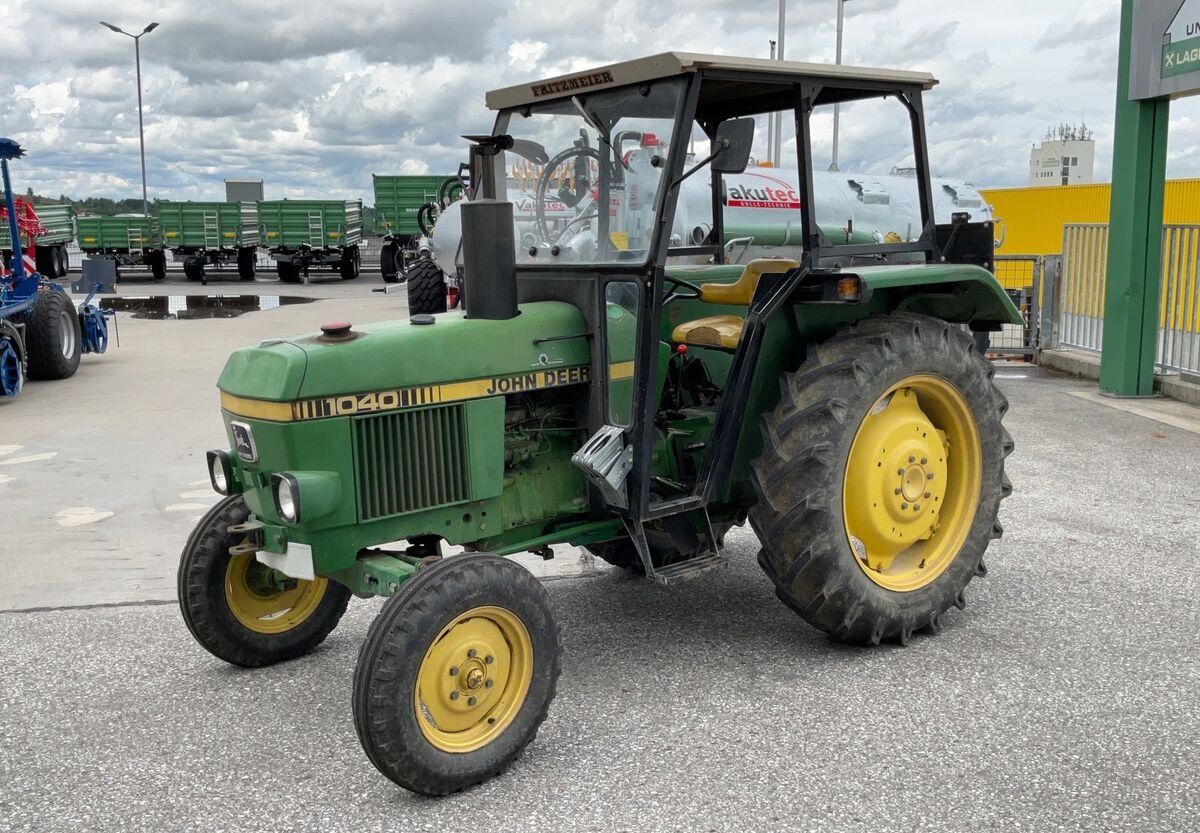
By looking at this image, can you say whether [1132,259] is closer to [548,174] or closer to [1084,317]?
[1084,317]

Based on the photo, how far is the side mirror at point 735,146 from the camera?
4367 millimetres

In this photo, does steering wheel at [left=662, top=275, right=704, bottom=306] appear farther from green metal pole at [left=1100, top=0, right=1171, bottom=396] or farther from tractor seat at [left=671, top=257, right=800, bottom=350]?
green metal pole at [left=1100, top=0, right=1171, bottom=396]

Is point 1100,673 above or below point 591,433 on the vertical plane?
below

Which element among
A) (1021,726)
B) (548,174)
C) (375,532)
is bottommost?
(1021,726)

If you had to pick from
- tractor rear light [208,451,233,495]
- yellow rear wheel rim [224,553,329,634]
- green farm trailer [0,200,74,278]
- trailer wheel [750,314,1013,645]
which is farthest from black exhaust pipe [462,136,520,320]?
green farm trailer [0,200,74,278]

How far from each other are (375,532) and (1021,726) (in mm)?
2202

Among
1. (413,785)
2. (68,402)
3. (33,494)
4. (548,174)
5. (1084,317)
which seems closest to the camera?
(413,785)

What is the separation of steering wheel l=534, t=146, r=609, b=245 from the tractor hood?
0.37 metres

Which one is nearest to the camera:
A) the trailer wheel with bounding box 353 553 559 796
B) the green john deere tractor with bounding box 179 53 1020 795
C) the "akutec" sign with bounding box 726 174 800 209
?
the trailer wheel with bounding box 353 553 559 796

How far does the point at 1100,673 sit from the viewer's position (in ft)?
13.3

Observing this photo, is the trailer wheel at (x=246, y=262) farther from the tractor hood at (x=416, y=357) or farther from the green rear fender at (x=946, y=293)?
the tractor hood at (x=416, y=357)

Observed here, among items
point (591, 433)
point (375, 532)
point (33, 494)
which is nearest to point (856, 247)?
point (591, 433)

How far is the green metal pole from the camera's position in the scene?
32.0 ft

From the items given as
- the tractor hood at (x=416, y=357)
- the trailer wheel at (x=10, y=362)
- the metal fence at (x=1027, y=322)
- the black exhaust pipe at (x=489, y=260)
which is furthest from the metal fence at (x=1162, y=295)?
the trailer wheel at (x=10, y=362)
